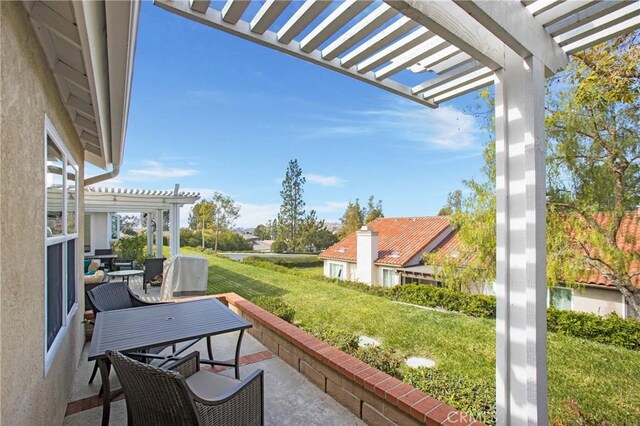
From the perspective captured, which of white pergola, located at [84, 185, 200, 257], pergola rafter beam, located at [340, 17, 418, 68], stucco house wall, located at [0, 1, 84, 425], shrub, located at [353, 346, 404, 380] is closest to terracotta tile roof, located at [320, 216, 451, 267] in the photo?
white pergola, located at [84, 185, 200, 257]

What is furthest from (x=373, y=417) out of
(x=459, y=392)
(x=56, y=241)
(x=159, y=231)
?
(x=159, y=231)

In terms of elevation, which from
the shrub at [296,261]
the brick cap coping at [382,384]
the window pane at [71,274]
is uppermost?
the window pane at [71,274]

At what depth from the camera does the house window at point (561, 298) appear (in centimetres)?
1259

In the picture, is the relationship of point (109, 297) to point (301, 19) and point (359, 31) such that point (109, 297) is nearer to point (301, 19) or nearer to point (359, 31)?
point (301, 19)

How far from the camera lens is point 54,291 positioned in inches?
106

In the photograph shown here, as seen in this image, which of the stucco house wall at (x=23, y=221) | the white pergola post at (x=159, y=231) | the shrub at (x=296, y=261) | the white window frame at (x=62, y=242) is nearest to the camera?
the stucco house wall at (x=23, y=221)

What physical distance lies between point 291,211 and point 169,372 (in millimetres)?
42391

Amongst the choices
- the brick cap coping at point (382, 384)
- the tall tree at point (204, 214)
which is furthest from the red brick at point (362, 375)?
the tall tree at point (204, 214)

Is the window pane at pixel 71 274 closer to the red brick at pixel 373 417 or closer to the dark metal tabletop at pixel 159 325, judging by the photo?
the dark metal tabletop at pixel 159 325

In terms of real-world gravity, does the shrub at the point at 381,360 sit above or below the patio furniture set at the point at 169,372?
below

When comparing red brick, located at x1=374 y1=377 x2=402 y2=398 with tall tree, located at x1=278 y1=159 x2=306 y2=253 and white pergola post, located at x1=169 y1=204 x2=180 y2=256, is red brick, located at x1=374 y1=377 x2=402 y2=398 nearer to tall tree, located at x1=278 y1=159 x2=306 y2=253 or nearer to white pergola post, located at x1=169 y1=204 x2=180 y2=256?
white pergola post, located at x1=169 y1=204 x2=180 y2=256

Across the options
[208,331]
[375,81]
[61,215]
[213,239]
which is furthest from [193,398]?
[213,239]

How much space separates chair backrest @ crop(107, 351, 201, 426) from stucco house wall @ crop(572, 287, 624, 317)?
44.1 ft

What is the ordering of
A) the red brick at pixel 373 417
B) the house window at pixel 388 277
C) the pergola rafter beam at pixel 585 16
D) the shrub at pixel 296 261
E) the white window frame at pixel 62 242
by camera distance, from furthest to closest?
the shrub at pixel 296 261
the house window at pixel 388 277
the red brick at pixel 373 417
the white window frame at pixel 62 242
the pergola rafter beam at pixel 585 16
